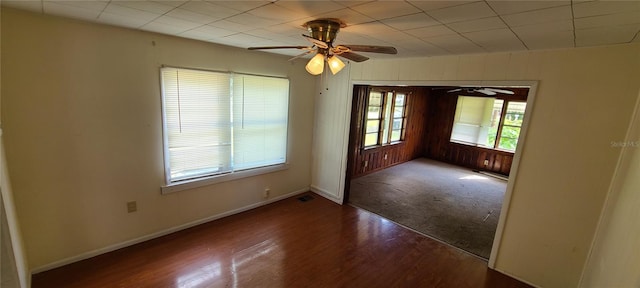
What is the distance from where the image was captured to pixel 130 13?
1.97 m

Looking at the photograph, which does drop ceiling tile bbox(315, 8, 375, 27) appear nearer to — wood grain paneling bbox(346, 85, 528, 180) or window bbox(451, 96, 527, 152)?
wood grain paneling bbox(346, 85, 528, 180)

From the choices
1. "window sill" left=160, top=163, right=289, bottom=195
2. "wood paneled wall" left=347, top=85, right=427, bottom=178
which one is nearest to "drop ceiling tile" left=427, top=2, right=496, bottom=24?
"wood paneled wall" left=347, top=85, right=427, bottom=178

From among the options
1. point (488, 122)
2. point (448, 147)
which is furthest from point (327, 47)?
point (448, 147)

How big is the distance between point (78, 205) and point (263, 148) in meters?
2.13

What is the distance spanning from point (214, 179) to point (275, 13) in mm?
2449

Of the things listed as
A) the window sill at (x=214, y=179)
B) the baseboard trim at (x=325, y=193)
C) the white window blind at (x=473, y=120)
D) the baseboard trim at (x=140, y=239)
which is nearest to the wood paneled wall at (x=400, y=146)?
the baseboard trim at (x=325, y=193)

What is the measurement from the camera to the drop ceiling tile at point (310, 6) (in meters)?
1.50

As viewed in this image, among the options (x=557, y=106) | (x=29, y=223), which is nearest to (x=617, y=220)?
(x=557, y=106)

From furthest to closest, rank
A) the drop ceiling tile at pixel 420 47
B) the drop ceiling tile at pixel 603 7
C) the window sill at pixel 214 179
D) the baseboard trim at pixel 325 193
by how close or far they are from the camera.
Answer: the baseboard trim at pixel 325 193
the window sill at pixel 214 179
the drop ceiling tile at pixel 420 47
the drop ceiling tile at pixel 603 7

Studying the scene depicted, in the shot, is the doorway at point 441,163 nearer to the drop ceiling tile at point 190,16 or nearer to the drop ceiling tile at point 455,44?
the drop ceiling tile at point 455,44

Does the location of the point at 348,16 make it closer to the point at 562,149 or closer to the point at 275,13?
the point at 275,13

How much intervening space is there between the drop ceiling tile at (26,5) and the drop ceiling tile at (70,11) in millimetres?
34

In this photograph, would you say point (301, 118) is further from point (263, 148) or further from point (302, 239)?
point (302, 239)

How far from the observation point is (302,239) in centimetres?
328
